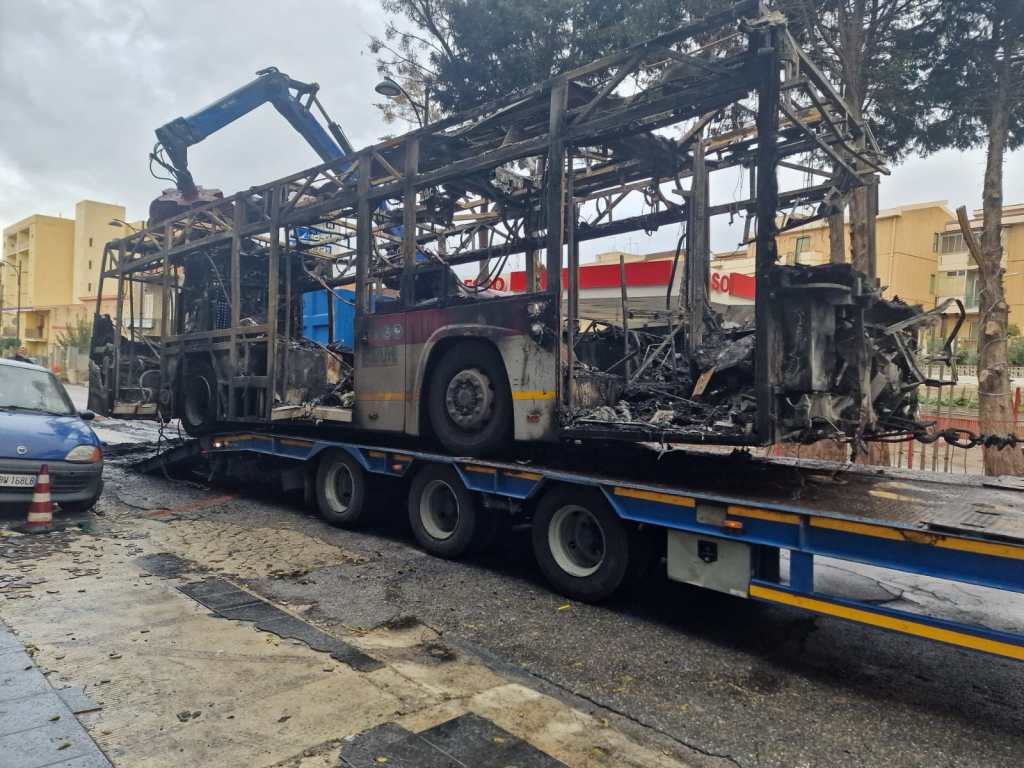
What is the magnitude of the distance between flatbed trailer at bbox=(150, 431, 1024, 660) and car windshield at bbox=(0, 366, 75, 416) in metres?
3.39

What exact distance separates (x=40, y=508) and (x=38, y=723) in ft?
14.5

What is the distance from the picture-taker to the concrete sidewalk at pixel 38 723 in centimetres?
294

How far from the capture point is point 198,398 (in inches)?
395

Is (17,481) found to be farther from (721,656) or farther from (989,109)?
(989,109)

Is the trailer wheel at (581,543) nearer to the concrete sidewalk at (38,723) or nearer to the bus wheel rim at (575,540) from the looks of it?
the bus wheel rim at (575,540)

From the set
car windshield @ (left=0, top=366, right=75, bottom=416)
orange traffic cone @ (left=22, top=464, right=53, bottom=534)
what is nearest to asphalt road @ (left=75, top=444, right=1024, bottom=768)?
orange traffic cone @ (left=22, top=464, right=53, bottom=534)

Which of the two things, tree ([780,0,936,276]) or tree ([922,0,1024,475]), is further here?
tree ([780,0,936,276])

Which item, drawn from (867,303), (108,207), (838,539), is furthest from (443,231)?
(108,207)

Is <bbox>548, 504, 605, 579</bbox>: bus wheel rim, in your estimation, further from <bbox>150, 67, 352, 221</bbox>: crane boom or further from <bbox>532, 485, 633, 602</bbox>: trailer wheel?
<bbox>150, 67, 352, 221</bbox>: crane boom

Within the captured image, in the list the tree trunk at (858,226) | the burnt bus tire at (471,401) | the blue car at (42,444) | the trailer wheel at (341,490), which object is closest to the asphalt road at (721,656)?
the trailer wheel at (341,490)

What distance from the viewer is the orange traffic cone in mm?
6859

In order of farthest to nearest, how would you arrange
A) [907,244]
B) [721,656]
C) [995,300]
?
[907,244] < [995,300] < [721,656]

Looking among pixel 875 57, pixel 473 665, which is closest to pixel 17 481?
pixel 473 665

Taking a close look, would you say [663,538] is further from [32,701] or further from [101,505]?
[101,505]
